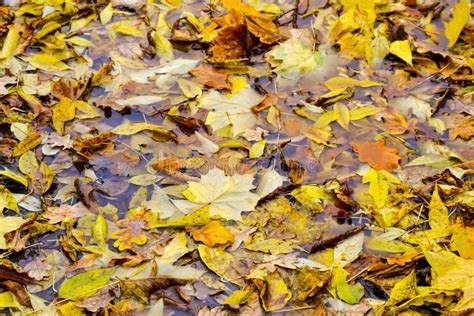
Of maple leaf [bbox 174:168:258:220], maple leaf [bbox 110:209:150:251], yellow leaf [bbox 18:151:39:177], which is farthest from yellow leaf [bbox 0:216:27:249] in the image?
maple leaf [bbox 174:168:258:220]

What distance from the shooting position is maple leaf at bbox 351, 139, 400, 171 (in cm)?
241

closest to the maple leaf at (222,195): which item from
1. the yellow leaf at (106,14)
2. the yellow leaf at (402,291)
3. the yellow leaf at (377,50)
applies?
the yellow leaf at (402,291)

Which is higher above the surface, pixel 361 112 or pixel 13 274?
pixel 361 112

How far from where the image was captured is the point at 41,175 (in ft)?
7.71

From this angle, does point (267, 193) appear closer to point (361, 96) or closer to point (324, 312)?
point (324, 312)

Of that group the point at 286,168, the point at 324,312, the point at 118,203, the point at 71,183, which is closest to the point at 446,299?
the point at 324,312

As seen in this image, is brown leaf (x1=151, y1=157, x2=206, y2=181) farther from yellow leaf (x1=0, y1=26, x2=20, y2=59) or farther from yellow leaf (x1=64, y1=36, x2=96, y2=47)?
yellow leaf (x1=0, y1=26, x2=20, y2=59)

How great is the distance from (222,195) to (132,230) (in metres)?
0.36

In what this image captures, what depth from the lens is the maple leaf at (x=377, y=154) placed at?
7.91ft

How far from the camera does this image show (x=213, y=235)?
215 cm

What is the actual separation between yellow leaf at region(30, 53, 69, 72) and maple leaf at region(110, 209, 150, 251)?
982 millimetres

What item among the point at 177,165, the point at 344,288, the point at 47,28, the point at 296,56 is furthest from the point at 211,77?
the point at 344,288

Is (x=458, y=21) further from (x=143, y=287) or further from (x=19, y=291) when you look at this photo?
(x=19, y=291)

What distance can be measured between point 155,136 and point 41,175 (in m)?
0.50
